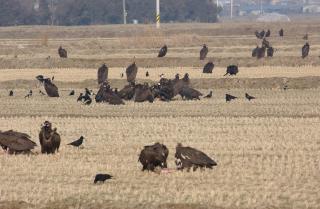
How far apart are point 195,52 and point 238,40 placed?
1490 centimetres

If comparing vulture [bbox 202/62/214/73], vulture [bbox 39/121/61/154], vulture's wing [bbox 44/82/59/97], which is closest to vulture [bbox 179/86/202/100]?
vulture's wing [bbox 44/82/59/97]

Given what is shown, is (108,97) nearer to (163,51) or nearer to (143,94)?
(143,94)

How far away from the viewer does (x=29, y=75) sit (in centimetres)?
4812

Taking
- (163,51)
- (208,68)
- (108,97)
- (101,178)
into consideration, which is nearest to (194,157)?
(101,178)

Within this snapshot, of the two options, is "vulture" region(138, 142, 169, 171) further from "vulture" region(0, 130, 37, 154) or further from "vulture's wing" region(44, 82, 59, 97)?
"vulture's wing" region(44, 82, 59, 97)

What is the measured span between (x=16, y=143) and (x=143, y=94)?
13.7 meters

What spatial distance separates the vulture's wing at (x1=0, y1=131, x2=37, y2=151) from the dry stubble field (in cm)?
37

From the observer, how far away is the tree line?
148875 mm

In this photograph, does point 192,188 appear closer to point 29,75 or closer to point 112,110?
point 112,110

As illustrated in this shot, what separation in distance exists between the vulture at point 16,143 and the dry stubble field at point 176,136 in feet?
1.20

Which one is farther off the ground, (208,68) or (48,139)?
(48,139)

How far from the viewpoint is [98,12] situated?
155 m

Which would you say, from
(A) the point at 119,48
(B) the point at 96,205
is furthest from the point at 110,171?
(A) the point at 119,48

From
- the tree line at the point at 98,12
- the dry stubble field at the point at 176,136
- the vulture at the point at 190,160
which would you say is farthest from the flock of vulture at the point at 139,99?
the tree line at the point at 98,12
